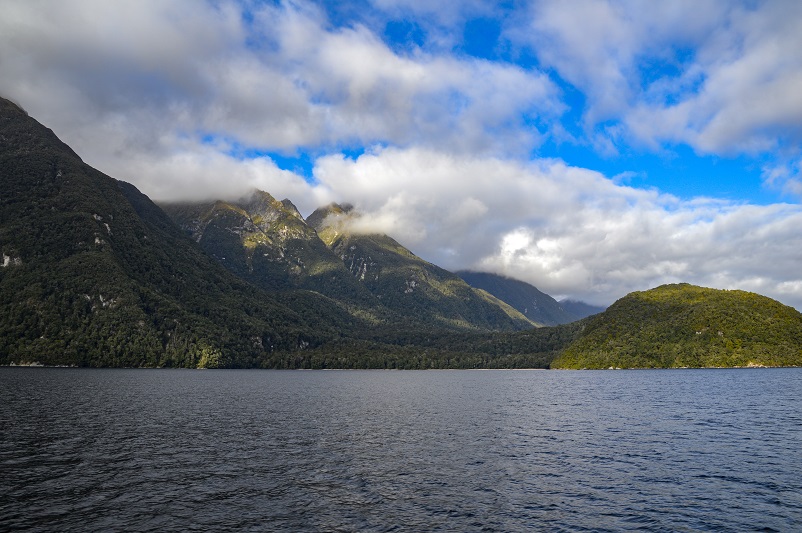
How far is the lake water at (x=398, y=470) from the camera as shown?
136 feet

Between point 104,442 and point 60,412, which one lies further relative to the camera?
point 60,412

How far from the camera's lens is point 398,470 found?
193ft

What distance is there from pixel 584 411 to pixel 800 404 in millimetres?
53095

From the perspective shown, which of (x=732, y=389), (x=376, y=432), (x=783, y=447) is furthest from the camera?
(x=732, y=389)

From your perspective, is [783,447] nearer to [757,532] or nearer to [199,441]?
[757,532]

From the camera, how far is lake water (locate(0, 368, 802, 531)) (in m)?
41.5

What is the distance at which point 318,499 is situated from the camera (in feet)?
154

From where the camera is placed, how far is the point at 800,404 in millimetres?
120062

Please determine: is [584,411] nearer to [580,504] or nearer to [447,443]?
[447,443]

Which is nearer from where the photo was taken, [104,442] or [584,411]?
[104,442]

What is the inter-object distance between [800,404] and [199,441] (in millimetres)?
135057

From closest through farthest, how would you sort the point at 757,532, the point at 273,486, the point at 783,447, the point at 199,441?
the point at 757,532, the point at 273,486, the point at 783,447, the point at 199,441

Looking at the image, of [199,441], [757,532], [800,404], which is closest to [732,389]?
[800,404]

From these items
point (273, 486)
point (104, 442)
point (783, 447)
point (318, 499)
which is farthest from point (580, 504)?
point (104, 442)
